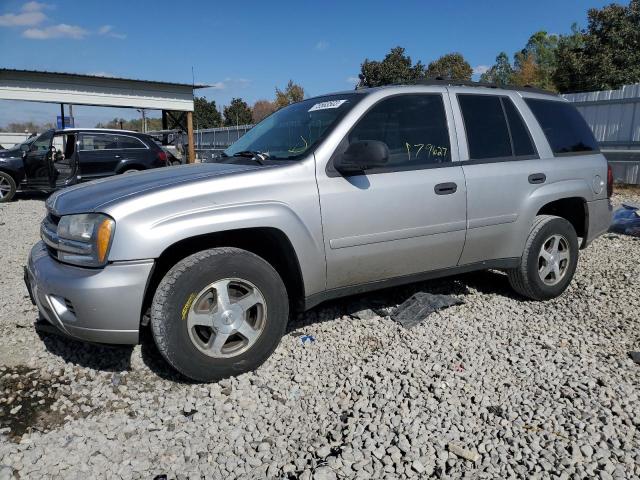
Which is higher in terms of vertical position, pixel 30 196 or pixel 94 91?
pixel 94 91

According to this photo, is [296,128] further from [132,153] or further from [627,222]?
[132,153]

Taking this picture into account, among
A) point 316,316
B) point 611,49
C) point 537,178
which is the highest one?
point 611,49

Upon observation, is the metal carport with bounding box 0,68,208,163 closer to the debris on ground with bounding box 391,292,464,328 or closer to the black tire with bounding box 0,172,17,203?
the black tire with bounding box 0,172,17,203

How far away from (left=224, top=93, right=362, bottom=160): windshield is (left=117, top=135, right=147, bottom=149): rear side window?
8.31 metres

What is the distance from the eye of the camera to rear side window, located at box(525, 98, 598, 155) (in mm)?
4484

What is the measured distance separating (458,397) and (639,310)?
2359mm

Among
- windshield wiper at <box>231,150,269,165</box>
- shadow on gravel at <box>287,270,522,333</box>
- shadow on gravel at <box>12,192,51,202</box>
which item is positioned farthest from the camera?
shadow on gravel at <box>12,192,51,202</box>

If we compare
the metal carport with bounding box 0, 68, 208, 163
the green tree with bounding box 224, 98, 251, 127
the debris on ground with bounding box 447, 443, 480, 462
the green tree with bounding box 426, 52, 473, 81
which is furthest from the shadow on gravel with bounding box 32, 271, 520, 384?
the green tree with bounding box 224, 98, 251, 127

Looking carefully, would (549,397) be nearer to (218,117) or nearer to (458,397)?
(458,397)

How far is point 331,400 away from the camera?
9.68ft

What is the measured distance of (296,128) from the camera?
378 centimetres

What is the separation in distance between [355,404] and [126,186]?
190 centimetres

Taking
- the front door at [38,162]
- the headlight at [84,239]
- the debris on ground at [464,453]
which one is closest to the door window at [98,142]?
the front door at [38,162]

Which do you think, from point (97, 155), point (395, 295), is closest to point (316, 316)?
point (395, 295)
